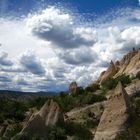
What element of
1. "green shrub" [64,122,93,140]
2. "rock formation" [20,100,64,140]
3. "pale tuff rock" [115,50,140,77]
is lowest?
"green shrub" [64,122,93,140]

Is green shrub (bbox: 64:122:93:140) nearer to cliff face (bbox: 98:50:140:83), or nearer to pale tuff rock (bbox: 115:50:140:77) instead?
pale tuff rock (bbox: 115:50:140:77)

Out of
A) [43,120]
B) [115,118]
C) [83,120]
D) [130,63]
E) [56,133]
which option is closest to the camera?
[115,118]

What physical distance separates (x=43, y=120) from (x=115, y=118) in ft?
35.4

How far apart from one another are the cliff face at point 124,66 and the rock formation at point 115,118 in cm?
8818

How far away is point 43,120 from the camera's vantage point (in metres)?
47.4

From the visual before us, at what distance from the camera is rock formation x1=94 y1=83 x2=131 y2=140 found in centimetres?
3853

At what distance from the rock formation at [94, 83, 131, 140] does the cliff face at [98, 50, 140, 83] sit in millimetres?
88182

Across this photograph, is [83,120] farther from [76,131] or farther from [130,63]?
[130,63]

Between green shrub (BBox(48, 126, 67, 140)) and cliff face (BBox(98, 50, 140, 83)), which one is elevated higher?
cliff face (BBox(98, 50, 140, 83))

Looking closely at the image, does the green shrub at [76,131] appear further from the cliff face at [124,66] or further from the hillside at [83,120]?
the cliff face at [124,66]

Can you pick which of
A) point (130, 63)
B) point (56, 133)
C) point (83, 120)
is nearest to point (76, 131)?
point (56, 133)

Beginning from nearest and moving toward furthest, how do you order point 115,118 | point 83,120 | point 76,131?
point 115,118, point 76,131, point 83,120

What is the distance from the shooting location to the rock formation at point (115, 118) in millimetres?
38531

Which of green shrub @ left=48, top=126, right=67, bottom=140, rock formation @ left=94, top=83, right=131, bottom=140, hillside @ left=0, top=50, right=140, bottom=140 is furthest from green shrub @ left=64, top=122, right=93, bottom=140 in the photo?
rock formation @ left=94, top=83, right=131, bottom=140
